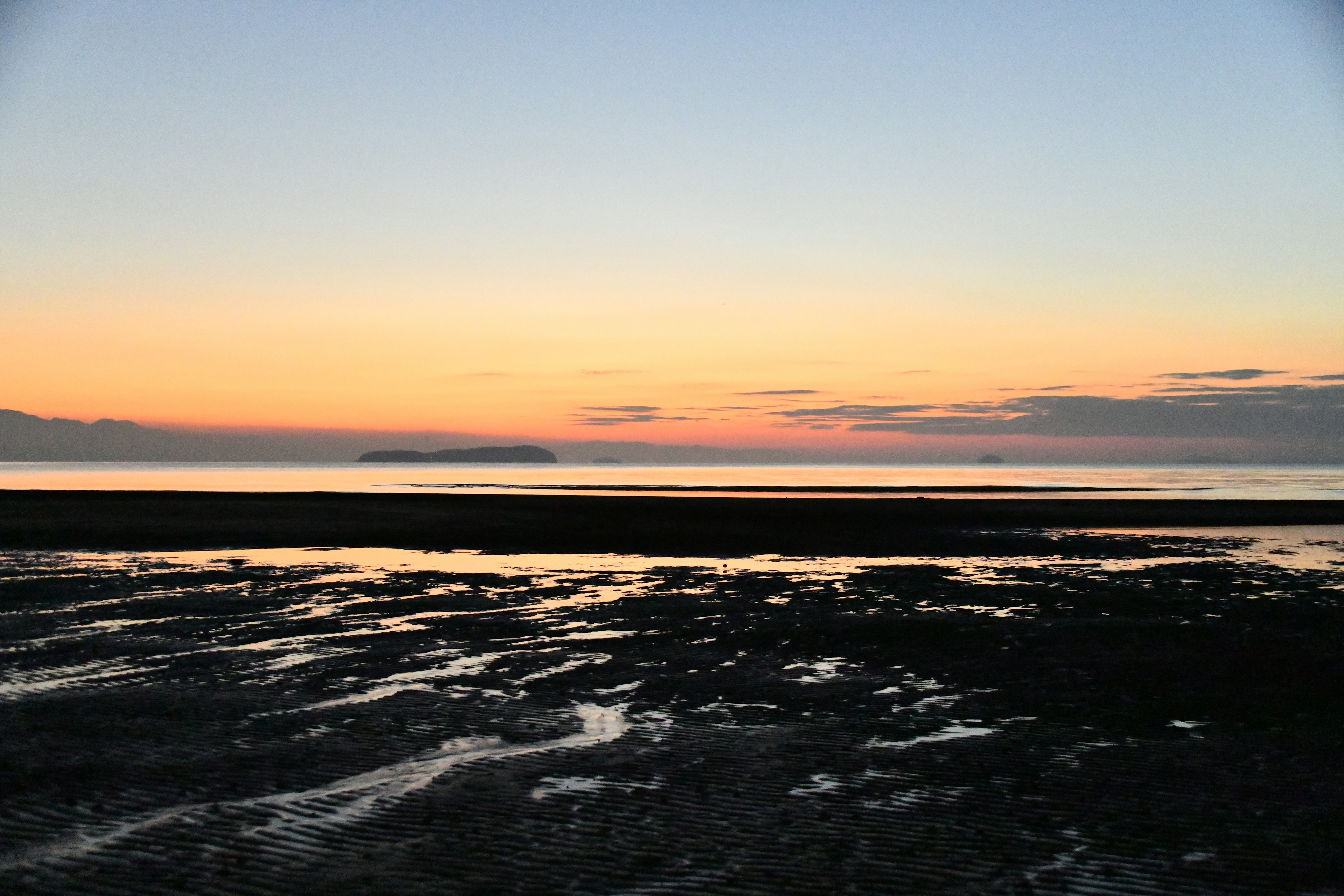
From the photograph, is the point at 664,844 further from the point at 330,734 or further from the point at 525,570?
the point at 525,570

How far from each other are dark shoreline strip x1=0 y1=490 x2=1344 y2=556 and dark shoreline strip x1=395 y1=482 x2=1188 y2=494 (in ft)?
35.3

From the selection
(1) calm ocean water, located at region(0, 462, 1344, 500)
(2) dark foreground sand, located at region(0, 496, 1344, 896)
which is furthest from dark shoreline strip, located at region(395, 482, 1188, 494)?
(2) dark foreground sand, located at region(0, 496, 1344, 896)

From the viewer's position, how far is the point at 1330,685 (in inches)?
482

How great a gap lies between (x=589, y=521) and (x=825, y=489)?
135 feet

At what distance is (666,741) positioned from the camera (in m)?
Result: 9.55

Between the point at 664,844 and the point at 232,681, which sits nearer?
the point at 664,844

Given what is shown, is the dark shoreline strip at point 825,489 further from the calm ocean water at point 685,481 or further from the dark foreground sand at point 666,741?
the dark foreground sand at point 666,741

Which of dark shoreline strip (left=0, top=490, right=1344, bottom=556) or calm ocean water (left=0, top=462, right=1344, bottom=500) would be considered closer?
dark shoreline strip (left=0, top=490, right=1344, bottom=556)

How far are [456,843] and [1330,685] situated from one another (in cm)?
1068

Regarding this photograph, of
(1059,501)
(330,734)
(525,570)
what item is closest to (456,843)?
(330,734)

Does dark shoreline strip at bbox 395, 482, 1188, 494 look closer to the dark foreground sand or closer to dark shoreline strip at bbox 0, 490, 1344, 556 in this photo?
dark shoreline strip at bbox 0, 490, 1344, 556

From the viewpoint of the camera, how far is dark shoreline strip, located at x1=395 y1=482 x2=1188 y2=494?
73431 mm

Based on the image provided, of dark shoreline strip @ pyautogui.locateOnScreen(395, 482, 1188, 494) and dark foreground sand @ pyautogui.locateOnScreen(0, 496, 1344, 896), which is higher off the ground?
dark foreground sand @ pyautogui.locateOnScreen(0, 496, 1344, 896)

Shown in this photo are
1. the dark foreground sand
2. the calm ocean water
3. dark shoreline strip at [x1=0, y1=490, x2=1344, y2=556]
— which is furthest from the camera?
the calm ocean water
